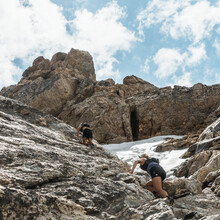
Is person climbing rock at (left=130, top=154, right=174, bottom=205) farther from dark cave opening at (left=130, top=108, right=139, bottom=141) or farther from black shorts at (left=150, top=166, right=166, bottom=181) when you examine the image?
dark cave opening at (left=130, top=108, right=139, bottom=141)

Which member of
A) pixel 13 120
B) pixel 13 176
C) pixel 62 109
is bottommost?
pixel 13 176

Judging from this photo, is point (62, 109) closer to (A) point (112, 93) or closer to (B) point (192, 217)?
(A) point (112, 93)

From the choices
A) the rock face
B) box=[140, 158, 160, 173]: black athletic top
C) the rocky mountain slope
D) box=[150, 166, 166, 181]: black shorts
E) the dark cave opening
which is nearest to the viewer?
the rocky mountain slope

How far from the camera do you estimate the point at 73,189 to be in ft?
19.8

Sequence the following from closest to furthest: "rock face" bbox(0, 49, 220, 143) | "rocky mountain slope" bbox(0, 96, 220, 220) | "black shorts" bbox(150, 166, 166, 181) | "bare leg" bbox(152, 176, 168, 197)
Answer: "rocky mountain slope" bbox(0, 96, 220, 220), "bare leg" bbox(152, 176, 168, 197), "black shorts" bbox(150, 166, 166, 181), "rock face" bbox(0, 49, 220, 143)

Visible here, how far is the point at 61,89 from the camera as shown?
41688mm

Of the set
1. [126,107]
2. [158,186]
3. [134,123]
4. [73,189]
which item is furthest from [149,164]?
[134,123]

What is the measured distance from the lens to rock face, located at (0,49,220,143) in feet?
116

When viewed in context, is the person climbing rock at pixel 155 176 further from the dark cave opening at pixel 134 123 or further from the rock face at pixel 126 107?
the dark cave opening at pixel 134 123

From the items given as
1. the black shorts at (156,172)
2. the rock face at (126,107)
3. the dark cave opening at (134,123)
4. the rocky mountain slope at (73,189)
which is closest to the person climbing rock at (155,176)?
the black shorts at (156,172)

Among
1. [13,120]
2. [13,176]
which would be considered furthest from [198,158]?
[13,176]

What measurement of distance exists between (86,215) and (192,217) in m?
3.11

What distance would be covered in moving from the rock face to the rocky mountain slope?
986 inches

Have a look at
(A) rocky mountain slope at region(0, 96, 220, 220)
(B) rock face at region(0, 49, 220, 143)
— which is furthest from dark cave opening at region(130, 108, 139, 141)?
(A) rocky mountain slope at region(0, 96, 220, 220)
